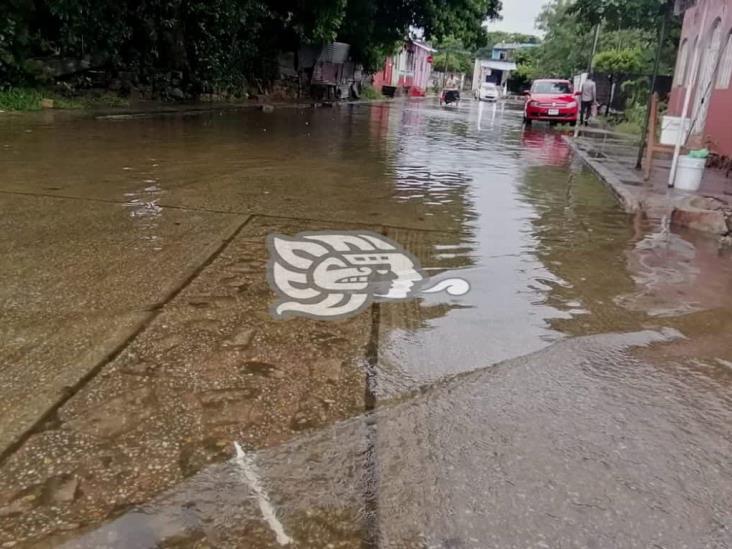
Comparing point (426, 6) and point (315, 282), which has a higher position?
point (426, 6)

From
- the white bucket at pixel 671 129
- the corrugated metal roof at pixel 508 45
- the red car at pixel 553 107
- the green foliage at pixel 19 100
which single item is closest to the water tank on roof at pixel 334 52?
the red car at pixel 553 107

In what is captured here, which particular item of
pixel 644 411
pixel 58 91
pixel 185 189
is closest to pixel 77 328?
pixel 644 411

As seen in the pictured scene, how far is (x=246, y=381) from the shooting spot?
9.16 ft

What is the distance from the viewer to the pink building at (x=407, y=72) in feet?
165

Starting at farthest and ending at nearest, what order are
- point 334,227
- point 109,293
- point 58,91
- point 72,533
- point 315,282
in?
point 58,91 → point 334,227 → point 315,282 → point 109,293 → point 72,533

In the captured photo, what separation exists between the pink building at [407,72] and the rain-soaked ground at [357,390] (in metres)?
41.7

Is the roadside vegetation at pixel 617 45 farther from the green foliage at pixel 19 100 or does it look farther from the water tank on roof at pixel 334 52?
the green foliage at pixel 19 100

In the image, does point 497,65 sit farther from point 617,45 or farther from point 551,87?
point 551,87

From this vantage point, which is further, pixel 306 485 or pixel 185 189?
pixel 185 189

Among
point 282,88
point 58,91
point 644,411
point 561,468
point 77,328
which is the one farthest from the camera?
point 282,88

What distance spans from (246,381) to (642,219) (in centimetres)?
519

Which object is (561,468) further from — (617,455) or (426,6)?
(426,6)

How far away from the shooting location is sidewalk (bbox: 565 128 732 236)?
246 inches

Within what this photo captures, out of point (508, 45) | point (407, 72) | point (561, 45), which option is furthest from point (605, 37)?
point (508, 45)
